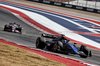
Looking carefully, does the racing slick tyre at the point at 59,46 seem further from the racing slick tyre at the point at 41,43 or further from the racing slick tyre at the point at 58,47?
the racing slick tyre at the point at 41,43

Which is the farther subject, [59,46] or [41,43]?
[41,43]

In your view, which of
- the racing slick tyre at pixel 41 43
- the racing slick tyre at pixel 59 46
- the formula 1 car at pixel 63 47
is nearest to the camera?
the formula 1 car at pixel 63 47

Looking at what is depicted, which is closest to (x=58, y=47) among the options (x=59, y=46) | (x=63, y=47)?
(x=59, y=46)

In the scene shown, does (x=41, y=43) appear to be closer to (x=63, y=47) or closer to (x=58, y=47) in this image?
(x=58, y=47)

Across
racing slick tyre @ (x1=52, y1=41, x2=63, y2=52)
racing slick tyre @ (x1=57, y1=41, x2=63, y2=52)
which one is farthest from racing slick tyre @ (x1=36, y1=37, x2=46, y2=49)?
racing slick tyre @ (x1=57, y1=41, x2=63, y2=52)

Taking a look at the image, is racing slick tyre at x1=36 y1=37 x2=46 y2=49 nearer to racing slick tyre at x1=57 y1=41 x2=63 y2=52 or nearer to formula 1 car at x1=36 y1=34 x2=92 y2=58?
formula 1 car at x1=36 y1=34 x2=92 y2=58

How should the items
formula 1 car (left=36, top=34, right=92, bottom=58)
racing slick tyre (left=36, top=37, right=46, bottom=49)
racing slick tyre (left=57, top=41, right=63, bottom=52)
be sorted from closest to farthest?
formula 1 car (left=36, top=34, right=92, bottom=58) → racing slick tyre (left=57, top=41, right=63, bottom=52) → racing slick tyre (left=36, top=37, right=46, bottom=49)

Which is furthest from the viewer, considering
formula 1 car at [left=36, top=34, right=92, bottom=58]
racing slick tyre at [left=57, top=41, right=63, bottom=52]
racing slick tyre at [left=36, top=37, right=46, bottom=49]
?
racing slick tyre at [left=36, top=37, right=46, bottom=49]

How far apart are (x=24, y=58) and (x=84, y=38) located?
55.0ft

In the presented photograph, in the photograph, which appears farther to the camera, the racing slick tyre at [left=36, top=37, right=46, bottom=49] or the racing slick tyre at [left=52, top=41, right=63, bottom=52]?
the racing slick tyre at [left=36, top=37, right=46, bottom=49]

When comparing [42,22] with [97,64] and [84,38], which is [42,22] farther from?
[97,64]

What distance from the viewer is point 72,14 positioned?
4431 centimetres

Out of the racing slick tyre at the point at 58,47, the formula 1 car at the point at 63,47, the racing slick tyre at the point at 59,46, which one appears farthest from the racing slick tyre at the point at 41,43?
the racing slick tyre at the point at 59,46

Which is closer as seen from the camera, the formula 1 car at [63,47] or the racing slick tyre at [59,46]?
the formula 1 car at [63,47]
